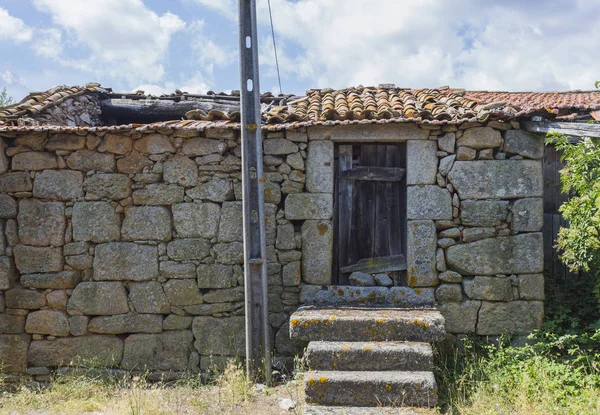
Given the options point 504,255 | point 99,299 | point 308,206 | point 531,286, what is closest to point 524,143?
point 504,255

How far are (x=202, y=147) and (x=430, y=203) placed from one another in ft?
8.56

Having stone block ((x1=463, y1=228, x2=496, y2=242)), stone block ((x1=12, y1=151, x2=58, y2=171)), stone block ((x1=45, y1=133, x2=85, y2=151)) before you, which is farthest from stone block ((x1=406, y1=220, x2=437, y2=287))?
stone block ((x1=12, y1=151, x2=58, y2=171))

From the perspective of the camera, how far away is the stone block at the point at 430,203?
5.82 m

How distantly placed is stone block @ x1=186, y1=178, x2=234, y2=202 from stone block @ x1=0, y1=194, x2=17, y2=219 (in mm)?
2139

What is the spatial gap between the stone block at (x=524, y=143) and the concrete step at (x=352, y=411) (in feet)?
9.66

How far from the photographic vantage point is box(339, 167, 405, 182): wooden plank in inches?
240

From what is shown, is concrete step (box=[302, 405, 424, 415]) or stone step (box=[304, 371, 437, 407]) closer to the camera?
concrete step (box=[302, 405, 424, 415])

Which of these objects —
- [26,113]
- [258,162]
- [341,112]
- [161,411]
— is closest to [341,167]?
[341,112]

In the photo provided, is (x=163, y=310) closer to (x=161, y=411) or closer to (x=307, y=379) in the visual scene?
(x=161, y=411)

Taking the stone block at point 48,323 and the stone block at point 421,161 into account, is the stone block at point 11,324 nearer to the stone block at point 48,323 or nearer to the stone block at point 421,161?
the stone block at point 48,323

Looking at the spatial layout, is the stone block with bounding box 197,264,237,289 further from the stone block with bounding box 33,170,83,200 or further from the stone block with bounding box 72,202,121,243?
the stone block with bounding box 33,170,83,200

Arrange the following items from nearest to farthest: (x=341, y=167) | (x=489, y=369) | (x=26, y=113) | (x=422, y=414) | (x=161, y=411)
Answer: (x=422, y=414) → (x=161, y=411) → (x=489, y=369) → (x=341, y=167) → (x=26, y=113)

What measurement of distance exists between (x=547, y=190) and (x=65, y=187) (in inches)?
234

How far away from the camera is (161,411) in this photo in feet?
15.7
